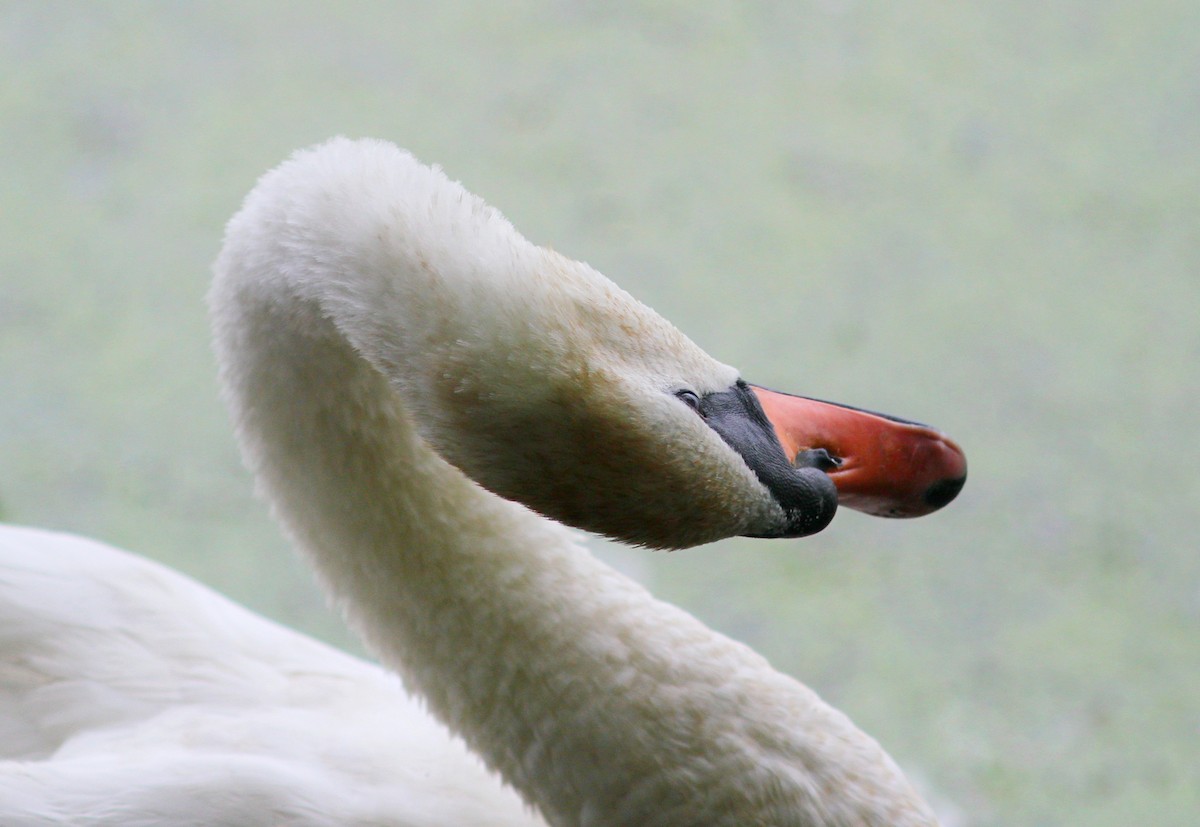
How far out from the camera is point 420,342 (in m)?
0.94

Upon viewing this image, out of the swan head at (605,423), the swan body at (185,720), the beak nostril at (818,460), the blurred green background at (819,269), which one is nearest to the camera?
the swan head at (605,423)

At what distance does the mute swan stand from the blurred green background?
0.93 m

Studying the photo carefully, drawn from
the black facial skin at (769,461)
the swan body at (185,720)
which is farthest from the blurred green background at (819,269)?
the black facial skin at (769,461)

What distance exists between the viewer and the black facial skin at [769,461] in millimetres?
→ 974

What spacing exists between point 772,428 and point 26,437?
1.89 metres

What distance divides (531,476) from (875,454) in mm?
304

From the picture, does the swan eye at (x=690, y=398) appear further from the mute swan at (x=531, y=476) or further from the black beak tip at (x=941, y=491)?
the black beak tip at (x=941, y=491)

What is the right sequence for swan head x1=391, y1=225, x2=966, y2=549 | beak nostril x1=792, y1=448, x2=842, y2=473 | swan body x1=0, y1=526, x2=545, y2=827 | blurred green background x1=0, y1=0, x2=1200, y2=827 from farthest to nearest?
blurred green background x1=0, y1=0, x2=1200, y2=827 < swan body x1=0, y1=526, x2=545, y2=827 < beak nostril x1=792, y1=448, x2=842, y2=473 < swan head x1=391, y1=225, x2=966, y2=549

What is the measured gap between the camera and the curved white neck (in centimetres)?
112

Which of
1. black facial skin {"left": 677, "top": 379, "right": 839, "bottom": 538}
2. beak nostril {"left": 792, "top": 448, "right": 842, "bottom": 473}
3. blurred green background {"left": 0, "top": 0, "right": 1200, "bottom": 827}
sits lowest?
black facial skin {"left": 677, "top": 379, "right": 839, "bottom": 538}

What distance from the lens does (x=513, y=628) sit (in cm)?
116

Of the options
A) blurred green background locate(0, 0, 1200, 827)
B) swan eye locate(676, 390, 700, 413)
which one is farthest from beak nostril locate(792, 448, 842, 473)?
blurred green background locate(0, 0, 1200, 827)

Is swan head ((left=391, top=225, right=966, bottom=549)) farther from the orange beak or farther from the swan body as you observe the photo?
the swan body

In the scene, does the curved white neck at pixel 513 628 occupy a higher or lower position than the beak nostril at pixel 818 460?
lower
